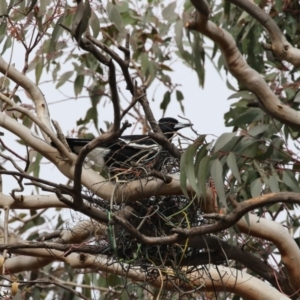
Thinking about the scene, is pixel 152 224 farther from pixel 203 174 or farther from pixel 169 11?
pixel 169 11

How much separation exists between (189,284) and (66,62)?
2.72m

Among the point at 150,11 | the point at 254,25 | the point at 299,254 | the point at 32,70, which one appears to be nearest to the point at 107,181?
the point at 299,254

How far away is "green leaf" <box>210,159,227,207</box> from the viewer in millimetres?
2941

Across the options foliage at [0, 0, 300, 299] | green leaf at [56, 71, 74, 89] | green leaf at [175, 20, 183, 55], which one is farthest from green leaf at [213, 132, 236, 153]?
green leaf at [56, 71, 74, 89]

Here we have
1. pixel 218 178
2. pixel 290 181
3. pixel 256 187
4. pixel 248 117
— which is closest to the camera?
pixel 218 178

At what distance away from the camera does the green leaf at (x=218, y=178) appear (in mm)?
2941

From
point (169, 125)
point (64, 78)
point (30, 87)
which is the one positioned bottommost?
point (30, 87)

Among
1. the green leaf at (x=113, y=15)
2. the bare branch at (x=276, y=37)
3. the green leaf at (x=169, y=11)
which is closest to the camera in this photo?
the bare branch at (x=276, y=37)

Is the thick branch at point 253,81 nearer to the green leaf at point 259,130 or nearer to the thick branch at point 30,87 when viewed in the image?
the green leaf at point 259,130

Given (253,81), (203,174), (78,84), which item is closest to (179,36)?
(78,84)

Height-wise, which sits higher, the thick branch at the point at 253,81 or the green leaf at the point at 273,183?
the thick branch at the point at 253,81

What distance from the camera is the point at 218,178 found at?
9.95 ft

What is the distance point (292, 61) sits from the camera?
3410 mm

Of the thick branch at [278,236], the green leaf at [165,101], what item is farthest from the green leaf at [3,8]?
the green leaf at [165,101]
